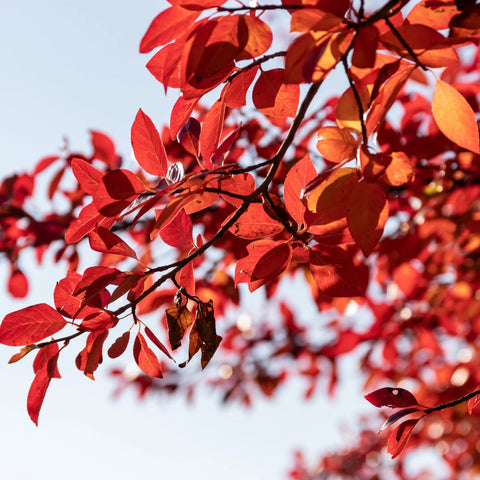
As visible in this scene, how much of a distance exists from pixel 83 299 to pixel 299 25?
0.43 metres

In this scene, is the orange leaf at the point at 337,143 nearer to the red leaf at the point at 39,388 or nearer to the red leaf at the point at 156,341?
the red leaf at the point at 156,341

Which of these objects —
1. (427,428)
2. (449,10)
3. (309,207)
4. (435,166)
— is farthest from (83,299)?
(427,428)

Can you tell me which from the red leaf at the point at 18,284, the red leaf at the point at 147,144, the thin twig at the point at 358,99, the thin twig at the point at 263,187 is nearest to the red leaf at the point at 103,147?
the red leaf at the point at 18,284

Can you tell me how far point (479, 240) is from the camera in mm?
2270

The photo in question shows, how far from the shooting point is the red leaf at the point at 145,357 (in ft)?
2.85

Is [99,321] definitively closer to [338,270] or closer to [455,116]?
[338,270]

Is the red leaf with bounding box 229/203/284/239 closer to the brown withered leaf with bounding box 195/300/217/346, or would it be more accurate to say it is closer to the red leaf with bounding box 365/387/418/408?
the brown withered leaf with bounding box 195/300/217/346

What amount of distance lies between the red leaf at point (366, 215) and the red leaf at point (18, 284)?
1712 mm

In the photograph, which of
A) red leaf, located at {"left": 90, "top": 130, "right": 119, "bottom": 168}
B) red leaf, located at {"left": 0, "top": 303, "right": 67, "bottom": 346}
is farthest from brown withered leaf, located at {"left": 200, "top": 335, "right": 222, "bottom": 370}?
red leaf, located at {"left": 90, "top": 130, "right": 119, "bottom": 168}

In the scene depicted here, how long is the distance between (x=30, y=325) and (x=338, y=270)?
1.41ft

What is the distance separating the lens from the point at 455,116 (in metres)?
0.70

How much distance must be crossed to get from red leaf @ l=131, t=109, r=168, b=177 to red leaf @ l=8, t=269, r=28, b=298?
1.47 metres

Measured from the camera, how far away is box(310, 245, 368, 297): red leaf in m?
0.82

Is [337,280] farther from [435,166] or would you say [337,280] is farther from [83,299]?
[435,166]
